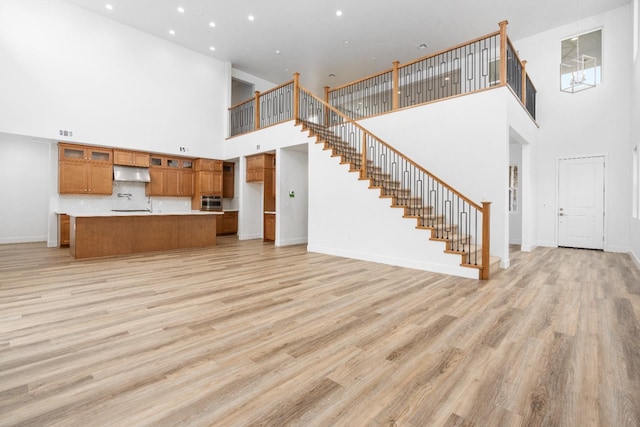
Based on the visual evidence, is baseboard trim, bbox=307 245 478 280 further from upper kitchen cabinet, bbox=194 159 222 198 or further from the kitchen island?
upper kitchen cabinet, bbox=194 159 222 198

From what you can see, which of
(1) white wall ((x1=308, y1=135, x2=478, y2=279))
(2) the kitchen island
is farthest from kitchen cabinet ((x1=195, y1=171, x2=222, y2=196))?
(1) white wall ((x1=308, y1=135, x2=478, y2=279))

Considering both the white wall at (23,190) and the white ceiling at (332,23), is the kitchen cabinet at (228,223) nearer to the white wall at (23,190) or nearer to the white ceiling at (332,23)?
the white wall at (23,190)

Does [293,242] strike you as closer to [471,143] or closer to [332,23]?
[471,143]

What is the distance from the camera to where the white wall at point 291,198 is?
810 centimetres

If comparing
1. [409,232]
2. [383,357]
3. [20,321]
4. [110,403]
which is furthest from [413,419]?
[409,232]

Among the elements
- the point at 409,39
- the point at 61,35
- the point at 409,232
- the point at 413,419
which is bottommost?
the point at 413,419

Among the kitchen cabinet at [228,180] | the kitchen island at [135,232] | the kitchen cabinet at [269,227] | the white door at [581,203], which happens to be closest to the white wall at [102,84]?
the kitchen cabinet at [228,180]

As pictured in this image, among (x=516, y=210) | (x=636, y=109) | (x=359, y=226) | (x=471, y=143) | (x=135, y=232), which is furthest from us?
(x=516, y=210)

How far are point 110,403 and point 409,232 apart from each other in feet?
15.4

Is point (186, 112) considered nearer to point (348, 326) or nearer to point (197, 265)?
point (197, 265)

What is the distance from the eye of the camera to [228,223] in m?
10.4

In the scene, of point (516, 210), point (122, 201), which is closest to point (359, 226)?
point (516, 210)

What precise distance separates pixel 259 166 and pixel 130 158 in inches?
136

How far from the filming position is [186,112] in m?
9.19
